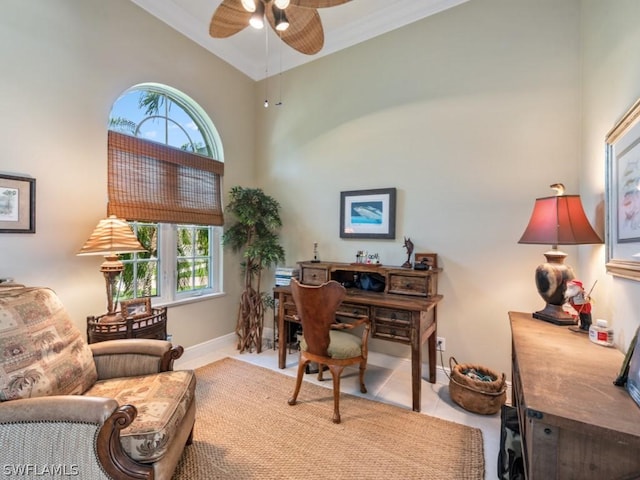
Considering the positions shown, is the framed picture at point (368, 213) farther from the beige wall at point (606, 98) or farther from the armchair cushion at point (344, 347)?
the beige wall at point (606, 98)

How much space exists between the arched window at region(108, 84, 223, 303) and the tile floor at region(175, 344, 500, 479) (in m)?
0.85

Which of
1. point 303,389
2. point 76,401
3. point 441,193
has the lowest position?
point 303,389

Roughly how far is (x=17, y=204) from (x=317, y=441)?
8.21 ft

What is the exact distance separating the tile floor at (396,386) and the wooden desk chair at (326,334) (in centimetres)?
41

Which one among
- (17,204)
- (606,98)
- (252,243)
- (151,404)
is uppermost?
(606,98)

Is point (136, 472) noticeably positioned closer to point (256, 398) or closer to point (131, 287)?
point (256, 398)

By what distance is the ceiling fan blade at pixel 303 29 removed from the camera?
6.07 feet

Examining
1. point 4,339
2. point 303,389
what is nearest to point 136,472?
point 4,339

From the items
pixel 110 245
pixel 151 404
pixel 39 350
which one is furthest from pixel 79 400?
pixel 110 245

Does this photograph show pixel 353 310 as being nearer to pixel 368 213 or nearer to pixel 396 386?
pixel 396 386

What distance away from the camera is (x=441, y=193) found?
2578mm

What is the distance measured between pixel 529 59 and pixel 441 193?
118 centimetres

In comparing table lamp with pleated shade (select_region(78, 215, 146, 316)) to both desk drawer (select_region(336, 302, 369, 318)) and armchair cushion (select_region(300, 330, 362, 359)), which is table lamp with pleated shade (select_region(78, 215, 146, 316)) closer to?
armchair cushion (select_region(300, 330, 362, 359))

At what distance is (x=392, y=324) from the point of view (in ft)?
7.29
